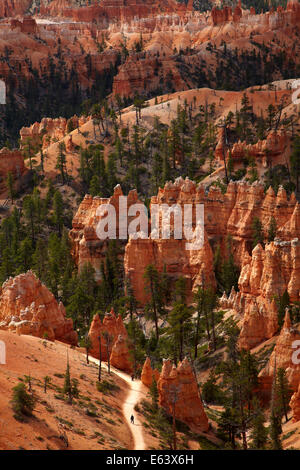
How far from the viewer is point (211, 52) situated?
642 ft

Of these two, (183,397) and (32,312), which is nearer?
(183,397)

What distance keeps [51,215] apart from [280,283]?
50.1 m

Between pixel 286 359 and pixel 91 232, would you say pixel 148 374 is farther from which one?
pixel 91 232

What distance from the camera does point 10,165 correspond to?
122375mm

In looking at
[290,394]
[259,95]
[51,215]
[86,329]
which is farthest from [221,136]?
[290,394]

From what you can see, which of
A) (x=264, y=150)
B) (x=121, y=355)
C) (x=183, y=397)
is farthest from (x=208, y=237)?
(x=183, y=397)

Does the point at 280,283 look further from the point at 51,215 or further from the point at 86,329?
the point at 51,215

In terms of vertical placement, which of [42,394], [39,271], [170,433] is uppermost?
[42,394]

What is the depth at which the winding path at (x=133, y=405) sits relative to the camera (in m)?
47.0

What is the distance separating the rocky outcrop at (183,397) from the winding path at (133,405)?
7.33ft

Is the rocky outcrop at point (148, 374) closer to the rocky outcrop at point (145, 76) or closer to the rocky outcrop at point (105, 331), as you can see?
the rocky outcrop at point (105, 331)

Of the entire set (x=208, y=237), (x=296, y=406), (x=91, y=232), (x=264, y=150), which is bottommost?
(x=296, y=406)

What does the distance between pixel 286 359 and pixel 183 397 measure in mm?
10819

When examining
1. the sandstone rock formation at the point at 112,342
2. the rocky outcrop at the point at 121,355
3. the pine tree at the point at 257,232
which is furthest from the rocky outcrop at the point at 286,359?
the pine tree at the point at 257,232
